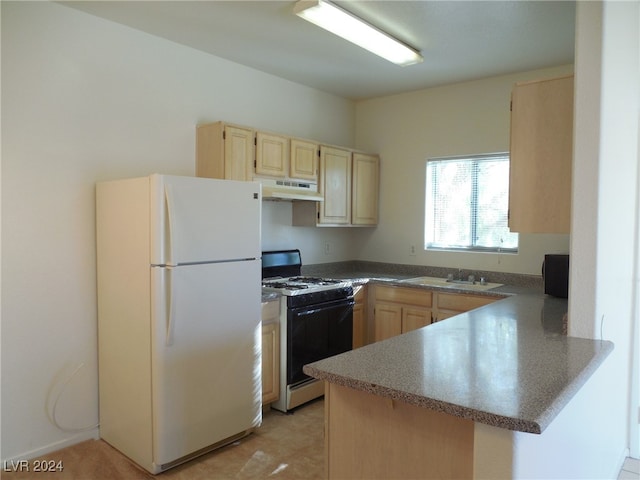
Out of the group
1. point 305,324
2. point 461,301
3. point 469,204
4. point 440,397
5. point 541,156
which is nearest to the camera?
point 440,397

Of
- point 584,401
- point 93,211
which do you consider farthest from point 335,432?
point 93,211

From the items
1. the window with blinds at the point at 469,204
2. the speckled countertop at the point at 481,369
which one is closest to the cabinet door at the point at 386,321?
the window with blinds at the point at 469,204

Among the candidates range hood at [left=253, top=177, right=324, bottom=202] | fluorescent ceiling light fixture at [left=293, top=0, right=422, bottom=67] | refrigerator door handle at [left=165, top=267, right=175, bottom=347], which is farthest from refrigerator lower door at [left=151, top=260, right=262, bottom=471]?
fluorescent ceiling light fixture at [left=293, top=0, right=422, bottom=67]

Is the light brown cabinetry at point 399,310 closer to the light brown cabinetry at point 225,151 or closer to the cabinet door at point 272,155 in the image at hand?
the cabinet door at point 272,155

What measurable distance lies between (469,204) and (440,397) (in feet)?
10.2

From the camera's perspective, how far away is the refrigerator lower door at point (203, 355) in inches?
96.7

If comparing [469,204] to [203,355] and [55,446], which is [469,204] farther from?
[55,446]

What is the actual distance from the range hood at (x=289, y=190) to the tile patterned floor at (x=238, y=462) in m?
1.71

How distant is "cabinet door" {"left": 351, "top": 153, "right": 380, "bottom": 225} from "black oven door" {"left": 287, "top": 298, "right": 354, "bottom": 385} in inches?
41.5

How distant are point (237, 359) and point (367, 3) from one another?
227 centimetres

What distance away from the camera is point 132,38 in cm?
301

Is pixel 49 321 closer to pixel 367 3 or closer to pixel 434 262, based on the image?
pixel 367 3

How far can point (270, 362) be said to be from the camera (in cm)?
319

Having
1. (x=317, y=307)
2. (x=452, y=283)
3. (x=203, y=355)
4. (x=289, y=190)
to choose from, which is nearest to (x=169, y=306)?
(x=203, y=355)
